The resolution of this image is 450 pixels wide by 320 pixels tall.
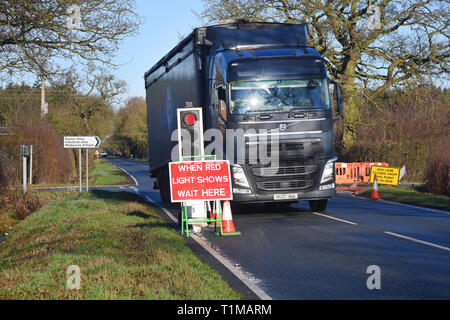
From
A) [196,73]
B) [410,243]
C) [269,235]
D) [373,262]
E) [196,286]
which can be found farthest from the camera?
[196,73]

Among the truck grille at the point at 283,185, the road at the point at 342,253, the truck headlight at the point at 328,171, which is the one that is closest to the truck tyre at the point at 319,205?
the road at the point at 342,253

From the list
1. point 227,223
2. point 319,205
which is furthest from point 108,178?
point 227,223

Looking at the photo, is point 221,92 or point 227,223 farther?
point 221,92

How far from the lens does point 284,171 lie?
13.8 m

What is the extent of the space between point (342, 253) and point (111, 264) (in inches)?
134

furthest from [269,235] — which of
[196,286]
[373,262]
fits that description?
[196,286]

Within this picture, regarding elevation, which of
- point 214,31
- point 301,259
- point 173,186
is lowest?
point 301,259

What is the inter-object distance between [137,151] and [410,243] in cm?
12507

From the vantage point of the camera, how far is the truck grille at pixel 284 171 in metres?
13.8

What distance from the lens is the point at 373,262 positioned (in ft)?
27.8

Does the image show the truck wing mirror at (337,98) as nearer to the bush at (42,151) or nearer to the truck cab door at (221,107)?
the truck cab door at (221,107)

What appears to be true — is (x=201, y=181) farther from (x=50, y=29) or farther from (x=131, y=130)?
(x=131, y=130)

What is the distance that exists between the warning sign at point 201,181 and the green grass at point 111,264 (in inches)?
34.0

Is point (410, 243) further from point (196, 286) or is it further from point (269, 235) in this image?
point (196, 286)
